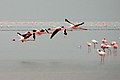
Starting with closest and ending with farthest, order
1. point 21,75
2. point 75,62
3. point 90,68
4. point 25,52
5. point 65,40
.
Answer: point 21,75 < point 90,68 < point 75,62 < point 25,52 < point 65,40

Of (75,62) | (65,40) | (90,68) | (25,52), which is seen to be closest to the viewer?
(90,68)

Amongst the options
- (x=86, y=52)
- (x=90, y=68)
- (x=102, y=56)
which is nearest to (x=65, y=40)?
(x=86, y=52)

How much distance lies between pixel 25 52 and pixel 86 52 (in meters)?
0.46

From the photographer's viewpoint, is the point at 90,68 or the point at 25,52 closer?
the point at 90,68

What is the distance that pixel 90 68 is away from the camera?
2246 mm

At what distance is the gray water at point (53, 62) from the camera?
2.08 metres

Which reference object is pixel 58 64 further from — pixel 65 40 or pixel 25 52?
pixel 65 40

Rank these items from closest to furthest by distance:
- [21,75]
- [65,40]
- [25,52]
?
[21,75] → [25,52] → [65,40]

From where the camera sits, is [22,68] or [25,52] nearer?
[22,68]

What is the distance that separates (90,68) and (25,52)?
2.22 ft

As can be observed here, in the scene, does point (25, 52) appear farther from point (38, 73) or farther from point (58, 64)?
point (38, 73)

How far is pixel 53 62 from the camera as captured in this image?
2.41 m

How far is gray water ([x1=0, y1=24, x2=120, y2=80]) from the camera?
2082 mm

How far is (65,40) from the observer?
3.41m
